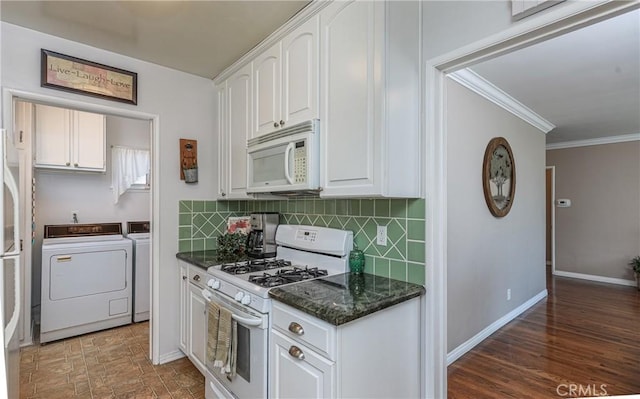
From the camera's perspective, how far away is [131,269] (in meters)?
3.48

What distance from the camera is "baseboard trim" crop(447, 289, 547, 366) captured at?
267cm

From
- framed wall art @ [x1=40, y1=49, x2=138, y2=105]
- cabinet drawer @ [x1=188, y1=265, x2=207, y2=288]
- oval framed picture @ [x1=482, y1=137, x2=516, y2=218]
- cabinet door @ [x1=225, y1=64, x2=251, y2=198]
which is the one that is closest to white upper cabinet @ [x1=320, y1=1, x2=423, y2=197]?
cabinet door @ [x1=225, y1=64, x2=251, y2=198]

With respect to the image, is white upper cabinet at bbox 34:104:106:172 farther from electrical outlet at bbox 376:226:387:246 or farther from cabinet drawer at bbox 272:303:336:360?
electrical outlet at bbox 376:226:387:246

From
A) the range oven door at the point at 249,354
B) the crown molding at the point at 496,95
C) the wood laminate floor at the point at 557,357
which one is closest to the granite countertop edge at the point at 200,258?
the range oven door at the point at 249,354

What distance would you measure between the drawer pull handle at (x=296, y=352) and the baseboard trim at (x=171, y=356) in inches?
67.7

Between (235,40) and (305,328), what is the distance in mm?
1946

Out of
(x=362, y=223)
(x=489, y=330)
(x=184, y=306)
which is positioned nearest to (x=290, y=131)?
(x=362, y=223)

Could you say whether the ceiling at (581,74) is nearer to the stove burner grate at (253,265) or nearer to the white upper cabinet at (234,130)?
the white upper cabinet at (234,130)

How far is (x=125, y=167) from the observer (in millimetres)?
3951

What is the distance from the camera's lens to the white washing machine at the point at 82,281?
3049mm

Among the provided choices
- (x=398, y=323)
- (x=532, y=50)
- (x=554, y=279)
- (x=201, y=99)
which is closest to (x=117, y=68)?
(x=201, y=99)

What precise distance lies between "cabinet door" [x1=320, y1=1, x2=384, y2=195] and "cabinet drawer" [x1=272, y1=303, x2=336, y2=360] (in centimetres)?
63

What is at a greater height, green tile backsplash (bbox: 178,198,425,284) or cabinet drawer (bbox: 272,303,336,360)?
green tile backsplash (bbox: 178,198,425,284)

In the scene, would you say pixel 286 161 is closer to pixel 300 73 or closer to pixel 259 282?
pixel 300 73
